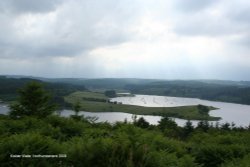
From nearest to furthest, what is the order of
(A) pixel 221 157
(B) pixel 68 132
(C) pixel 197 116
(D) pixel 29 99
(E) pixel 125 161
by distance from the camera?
1. (E) pixel 125 161
2. (A) pixel 221 157
3. (B) pixel 68 132
4. (D) pixel 29 99
5. (C) pixel 197 116

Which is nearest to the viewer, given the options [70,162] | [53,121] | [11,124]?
[70,162]

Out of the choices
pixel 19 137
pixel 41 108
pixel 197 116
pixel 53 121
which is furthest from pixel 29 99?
pixel 197 116

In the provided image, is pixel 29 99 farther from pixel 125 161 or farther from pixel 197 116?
pixel 197 116

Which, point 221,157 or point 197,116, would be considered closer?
point 221,157

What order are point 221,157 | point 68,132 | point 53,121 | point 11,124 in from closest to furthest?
point 221,157
point 11,124
point 68,132
point 53,121

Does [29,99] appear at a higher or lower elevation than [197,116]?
higher

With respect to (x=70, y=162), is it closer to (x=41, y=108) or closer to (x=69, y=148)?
(x=69, y=148)

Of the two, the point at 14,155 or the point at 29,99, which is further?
the point at 29,99

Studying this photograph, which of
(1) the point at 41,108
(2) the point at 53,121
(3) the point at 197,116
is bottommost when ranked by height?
(3) the point at 197,116

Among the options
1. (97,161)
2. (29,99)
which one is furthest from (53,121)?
(29,99)
